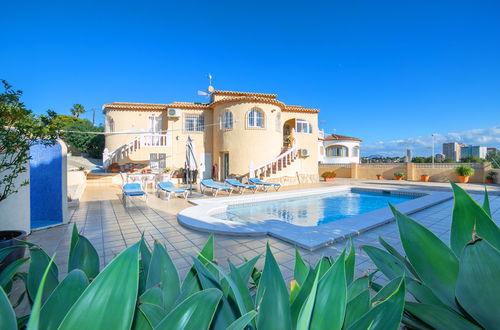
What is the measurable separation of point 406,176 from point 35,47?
28.0 metres

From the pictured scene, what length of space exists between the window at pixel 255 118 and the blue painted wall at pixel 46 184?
1191cm

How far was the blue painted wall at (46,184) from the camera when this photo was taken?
6.40 meters

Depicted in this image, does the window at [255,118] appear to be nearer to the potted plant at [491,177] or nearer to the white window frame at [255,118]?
Answer: the white window frame at [255,118]

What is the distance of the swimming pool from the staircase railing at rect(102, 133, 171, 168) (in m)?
10.2

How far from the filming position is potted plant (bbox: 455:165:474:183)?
17547 mm

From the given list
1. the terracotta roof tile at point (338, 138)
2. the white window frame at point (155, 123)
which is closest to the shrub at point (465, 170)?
the terracotta roof tile at point (338, 138)

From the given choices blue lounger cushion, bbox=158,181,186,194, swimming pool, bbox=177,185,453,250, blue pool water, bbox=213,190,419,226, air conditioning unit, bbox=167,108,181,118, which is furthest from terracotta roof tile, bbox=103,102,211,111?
blue pool water, bbox=213,190,419,226

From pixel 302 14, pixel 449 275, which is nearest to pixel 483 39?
pixel 302 14

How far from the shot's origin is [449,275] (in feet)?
3.68

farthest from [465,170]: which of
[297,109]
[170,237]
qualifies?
[170,237]

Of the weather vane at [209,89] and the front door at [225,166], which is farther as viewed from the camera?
the weather vane at [209,89]

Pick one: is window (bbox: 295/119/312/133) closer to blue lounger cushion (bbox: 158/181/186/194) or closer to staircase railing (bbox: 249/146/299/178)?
staircase railing (bbox: 249/146/299/178)

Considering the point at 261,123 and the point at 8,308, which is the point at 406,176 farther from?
the point at 8,308

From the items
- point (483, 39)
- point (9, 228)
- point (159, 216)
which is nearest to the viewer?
point (9, 228)
